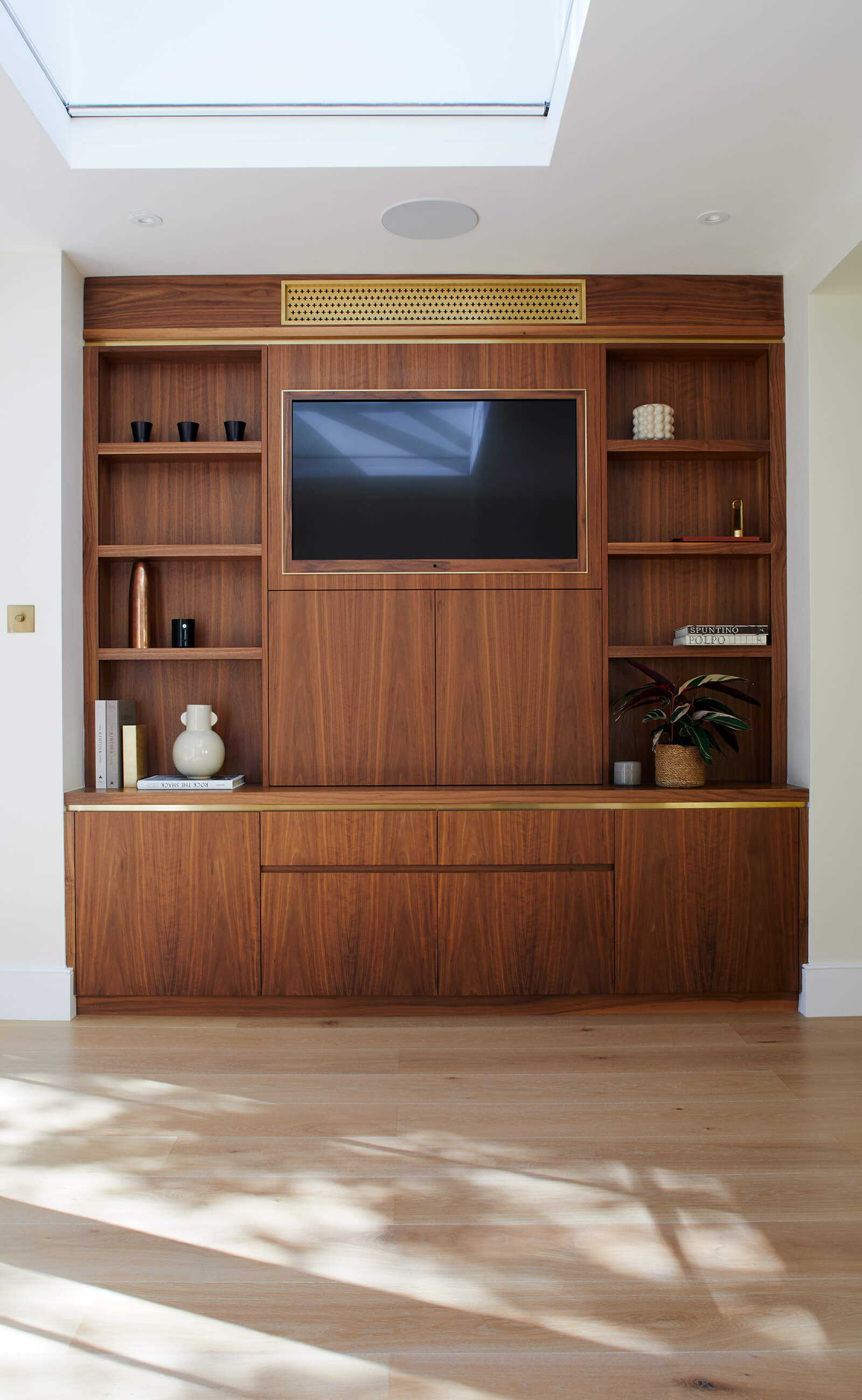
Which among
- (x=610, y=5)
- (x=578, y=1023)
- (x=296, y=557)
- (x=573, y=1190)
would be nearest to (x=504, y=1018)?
(x=578, y=1023)

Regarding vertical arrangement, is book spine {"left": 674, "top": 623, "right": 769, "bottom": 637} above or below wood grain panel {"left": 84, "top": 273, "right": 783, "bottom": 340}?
below

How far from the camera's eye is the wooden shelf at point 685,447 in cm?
335

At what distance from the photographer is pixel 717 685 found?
323cm

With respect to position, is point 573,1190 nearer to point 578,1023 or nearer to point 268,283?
point 578,1023

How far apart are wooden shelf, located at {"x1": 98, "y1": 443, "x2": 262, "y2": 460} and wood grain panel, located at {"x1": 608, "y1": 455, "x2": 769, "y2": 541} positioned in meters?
1.42

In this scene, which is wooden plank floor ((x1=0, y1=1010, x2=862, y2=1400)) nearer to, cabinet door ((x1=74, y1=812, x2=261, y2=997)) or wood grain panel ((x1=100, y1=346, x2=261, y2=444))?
cabinet door ((x1=74, y1=812, x2=261, y2=997))

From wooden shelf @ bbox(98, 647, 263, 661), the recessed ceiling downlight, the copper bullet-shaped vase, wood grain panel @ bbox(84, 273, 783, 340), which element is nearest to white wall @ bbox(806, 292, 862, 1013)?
wood grain panel @ bbox(84, 273, 783, 340)

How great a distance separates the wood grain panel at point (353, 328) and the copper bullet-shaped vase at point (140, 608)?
0.87 m

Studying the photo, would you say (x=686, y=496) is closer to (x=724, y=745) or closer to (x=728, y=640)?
(x=728, y=640)

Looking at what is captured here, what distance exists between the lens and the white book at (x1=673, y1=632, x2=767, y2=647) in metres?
3.34

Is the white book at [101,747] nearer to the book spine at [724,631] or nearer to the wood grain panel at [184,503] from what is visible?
the wood grain panel at [184,503]

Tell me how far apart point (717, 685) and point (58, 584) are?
2.34m

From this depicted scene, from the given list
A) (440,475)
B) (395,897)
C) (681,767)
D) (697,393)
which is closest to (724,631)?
(681,767)

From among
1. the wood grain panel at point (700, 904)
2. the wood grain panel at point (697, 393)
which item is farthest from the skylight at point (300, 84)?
the wood grain panel at point (700, 904)
